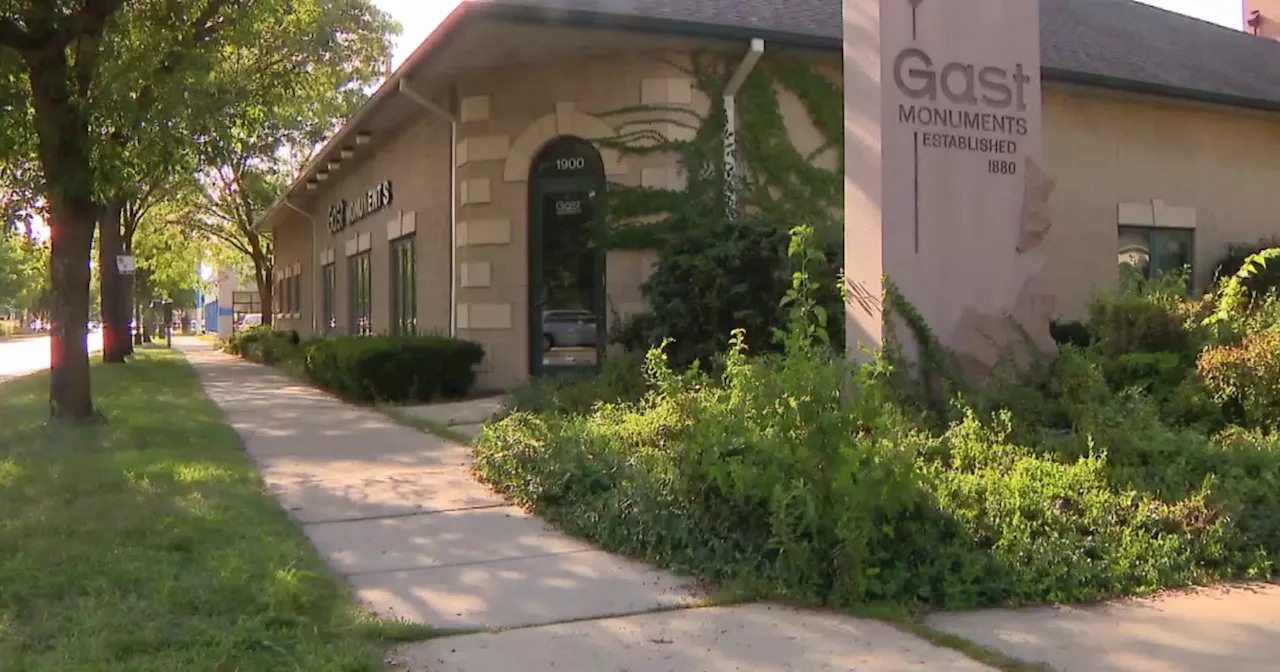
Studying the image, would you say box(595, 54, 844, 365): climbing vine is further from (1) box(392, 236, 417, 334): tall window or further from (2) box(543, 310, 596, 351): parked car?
(1) box(392, 236, 417, 334): tall window

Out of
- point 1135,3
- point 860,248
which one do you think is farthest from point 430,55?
point 1135,3

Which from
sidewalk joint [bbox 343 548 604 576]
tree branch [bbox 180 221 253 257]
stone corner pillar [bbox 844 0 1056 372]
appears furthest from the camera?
tree branch [bbox 180 221 253 257]

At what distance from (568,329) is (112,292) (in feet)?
56.6

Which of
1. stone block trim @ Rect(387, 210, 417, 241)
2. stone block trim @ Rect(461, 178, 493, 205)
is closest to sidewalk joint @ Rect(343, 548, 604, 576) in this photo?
stone block trim @ Rect(461, 178, 493, 205)

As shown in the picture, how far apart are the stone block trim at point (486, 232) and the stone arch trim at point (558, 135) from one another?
60 cm

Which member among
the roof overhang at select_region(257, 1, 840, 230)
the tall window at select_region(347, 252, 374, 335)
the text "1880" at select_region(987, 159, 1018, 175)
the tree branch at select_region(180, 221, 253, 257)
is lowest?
the tall window at select_region(347, 252, 374, 335)

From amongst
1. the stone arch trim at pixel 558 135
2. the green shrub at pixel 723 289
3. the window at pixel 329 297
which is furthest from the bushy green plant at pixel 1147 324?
the window at pixel 329 297

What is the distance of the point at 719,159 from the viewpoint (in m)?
13.1

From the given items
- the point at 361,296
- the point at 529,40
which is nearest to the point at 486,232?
the point at 529,40

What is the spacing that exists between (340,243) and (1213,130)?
18547mm

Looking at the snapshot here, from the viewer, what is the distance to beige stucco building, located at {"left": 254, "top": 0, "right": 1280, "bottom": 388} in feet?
42.9

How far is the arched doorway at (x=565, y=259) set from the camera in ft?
45.0

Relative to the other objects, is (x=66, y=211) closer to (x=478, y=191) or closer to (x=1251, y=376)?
(x=478, y=191)

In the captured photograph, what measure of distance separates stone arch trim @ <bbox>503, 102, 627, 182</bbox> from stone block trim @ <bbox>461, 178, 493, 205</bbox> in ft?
0.94
